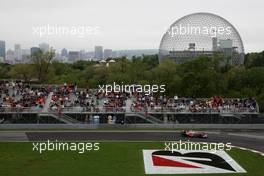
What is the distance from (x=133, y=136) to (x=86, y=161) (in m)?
12.3

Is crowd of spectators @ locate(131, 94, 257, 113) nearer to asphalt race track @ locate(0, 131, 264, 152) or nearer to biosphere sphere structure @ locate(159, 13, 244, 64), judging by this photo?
asphalt race track @ locate(0, 131, 264, 152)

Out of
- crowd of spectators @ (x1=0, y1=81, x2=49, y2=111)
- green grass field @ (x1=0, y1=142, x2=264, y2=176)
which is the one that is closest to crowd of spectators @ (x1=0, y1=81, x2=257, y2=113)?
crowd of spectators @ (x1=0, y1=81, x2=49, y2=111)

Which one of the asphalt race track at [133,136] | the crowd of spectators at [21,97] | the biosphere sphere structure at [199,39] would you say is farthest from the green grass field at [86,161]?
the biosphere sphere structure at [199,39]

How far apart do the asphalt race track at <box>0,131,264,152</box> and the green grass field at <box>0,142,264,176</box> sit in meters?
3.22

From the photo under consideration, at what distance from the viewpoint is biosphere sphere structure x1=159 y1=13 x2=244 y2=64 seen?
312ft

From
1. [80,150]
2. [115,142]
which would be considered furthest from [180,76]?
[80,150]

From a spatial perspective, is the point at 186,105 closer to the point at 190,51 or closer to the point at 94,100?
the point at 94,100

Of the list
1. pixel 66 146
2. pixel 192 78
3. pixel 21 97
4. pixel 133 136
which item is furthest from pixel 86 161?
pixel 192 78

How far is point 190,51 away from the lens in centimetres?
9656

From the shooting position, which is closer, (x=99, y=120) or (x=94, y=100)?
(x=99, y=120)

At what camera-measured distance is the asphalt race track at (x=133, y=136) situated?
137 feet

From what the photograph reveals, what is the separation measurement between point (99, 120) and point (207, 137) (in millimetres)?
12545

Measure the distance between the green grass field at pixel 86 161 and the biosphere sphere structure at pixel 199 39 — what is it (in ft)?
193

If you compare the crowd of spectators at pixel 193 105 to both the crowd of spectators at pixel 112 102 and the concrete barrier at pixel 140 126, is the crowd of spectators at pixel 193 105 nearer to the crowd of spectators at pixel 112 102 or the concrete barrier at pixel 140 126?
the crowd of spectators at pixel 112 102
